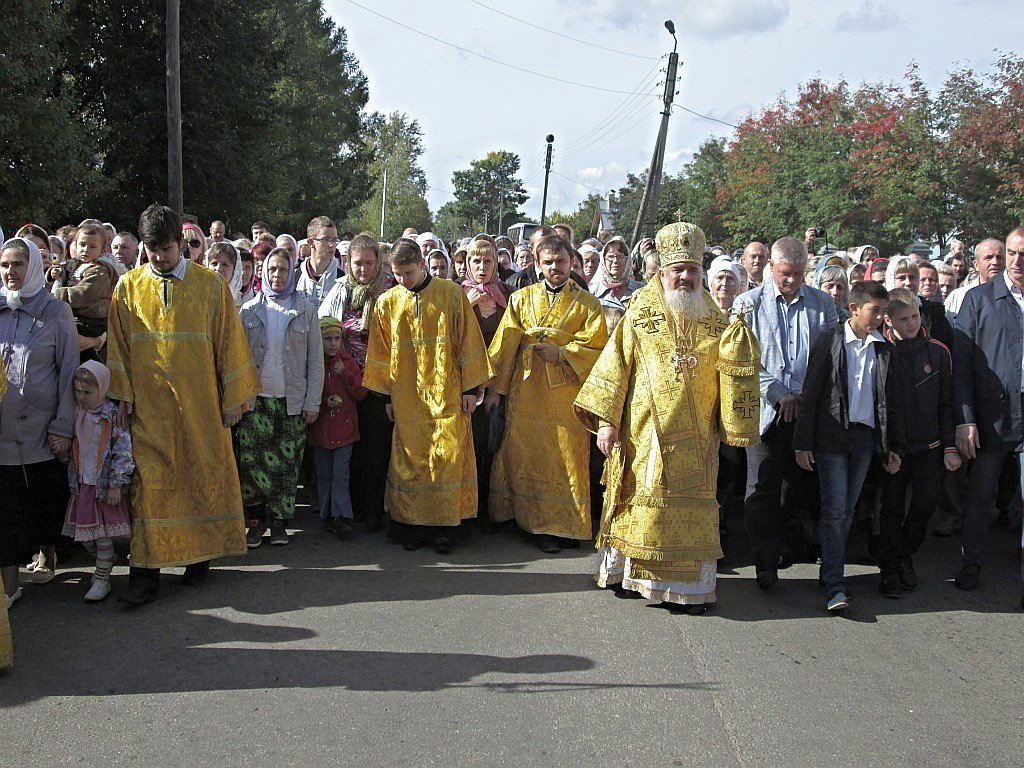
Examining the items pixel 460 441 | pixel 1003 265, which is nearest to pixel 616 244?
pixel 460 441

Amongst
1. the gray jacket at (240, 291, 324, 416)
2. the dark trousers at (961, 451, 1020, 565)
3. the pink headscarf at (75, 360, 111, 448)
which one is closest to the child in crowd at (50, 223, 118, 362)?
the pink headscarf at (75, 360, 111, 448)

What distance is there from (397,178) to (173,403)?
6598 centimetres

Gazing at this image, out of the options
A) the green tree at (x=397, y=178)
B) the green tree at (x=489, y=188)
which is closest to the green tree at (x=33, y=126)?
the green tree at (x=397, y=178)

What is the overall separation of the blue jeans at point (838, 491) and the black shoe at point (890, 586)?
40cm

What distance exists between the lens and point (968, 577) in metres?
5.84

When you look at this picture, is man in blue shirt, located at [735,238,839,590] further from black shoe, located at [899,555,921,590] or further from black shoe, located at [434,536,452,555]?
black shoe, located at [434,536,452,555]

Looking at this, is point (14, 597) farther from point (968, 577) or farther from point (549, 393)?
point (968, 577)

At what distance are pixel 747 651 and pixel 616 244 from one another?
396 centimetres

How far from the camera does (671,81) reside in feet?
77.3

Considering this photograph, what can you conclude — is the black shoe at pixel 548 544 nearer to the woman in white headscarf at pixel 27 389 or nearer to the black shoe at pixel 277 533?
the black shoe at pixel 277 533

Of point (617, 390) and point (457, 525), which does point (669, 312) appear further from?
point (457, 525)

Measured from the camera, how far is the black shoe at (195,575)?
5480 millimetres

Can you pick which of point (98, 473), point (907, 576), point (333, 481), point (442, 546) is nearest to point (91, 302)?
point (98, 473)

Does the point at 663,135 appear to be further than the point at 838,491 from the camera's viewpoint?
Yes
